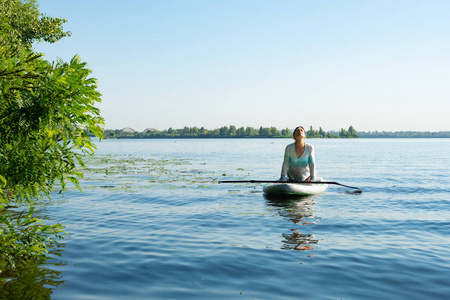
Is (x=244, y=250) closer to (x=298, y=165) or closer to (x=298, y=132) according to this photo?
(x=298, y=132)

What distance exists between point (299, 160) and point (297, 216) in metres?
3.40

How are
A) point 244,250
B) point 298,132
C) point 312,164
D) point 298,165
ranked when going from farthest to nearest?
point 298,165
point 312,164
point 298,132
point 244,250

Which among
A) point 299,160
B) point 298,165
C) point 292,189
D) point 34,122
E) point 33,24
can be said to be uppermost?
point 33,24

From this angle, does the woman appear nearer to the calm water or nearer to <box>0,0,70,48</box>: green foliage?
the calm water

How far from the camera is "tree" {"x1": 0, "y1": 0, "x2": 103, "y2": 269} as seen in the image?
5.62m

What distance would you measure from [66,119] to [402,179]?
23.6 metres

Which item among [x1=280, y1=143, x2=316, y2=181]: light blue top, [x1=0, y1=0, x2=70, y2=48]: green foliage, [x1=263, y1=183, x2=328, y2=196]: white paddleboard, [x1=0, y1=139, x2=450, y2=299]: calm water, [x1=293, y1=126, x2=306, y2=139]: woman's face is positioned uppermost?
[x1=0, y1=0, x2=70, y2=48]: green foliage

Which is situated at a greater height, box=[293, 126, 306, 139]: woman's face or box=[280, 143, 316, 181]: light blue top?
box=[293, 126, 306, 139]: woman's face

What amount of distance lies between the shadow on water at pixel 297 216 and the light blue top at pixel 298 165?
0.94m

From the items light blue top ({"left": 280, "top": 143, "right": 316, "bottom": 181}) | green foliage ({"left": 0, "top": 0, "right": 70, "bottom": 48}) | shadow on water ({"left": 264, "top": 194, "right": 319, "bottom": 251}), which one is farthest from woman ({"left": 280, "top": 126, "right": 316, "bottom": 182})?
green foliage ({"left": 0, "top": 0, "right": 70, "bottom": 48})

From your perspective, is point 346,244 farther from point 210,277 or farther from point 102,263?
point 102,263

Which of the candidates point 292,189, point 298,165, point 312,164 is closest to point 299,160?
point 298,165

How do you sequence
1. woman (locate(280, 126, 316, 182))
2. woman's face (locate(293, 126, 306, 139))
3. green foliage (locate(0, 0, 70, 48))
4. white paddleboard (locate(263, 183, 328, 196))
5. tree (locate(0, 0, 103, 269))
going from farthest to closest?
green foliage (locate(0, 0, 70, 48)) < white paddleboard (locate(263, 183, 328, 196)) < woman (locate(280, 126, 316, 182)) < woman's face (locate(293, 126, 306, 139)) < tree (locate(0, 0, 103, 269))

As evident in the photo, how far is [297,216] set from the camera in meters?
12.3
